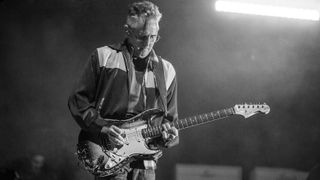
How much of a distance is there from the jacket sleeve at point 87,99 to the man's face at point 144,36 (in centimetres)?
29

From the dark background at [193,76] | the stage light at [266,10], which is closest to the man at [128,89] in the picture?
the dark background at [193,76]

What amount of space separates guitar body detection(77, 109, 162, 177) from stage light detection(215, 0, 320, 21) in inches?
104

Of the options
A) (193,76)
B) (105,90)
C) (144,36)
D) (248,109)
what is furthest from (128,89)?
(193,76)

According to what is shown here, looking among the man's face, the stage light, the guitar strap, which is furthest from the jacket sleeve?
the stage light

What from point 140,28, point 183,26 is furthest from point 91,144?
point 183,26

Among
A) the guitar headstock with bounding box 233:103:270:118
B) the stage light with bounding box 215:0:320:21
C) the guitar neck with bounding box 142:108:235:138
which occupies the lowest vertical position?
Answer: the guitar neck with bounding box 142:108:235:138

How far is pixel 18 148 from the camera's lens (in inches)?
208

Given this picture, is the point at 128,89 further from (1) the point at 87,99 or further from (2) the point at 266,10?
(2) the point at 266,10

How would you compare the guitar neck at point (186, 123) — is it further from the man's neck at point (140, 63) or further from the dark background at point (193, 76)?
the dark background at point (193, 76)

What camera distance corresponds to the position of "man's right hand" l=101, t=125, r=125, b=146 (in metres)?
3.04

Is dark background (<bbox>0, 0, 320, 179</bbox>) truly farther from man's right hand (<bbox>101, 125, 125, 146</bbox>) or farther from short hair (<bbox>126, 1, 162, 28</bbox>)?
man's right hand (<bbox>101, 125, 125, 146</bbox>)

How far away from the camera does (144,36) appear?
3.22m

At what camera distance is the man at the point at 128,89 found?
3.05 m

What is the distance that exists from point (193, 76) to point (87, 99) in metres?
2.62
